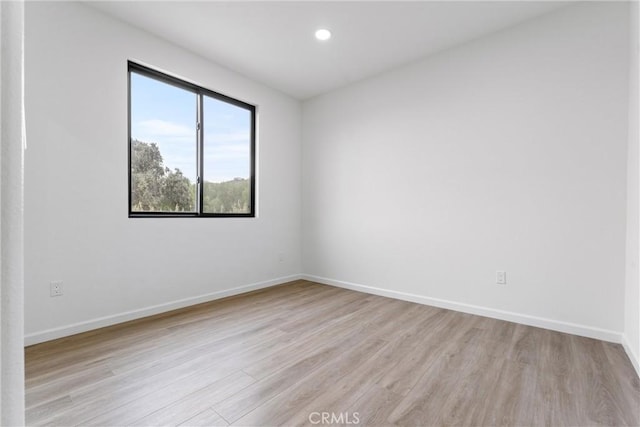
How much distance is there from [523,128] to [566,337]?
1724mm

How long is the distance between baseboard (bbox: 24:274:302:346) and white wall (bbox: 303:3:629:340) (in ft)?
4.61

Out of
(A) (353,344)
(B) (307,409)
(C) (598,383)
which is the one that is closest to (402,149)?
(A) (353,344)

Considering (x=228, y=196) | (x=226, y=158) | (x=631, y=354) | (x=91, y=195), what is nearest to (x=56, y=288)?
(x=91, y=195)

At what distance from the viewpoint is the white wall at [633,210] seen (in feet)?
6.15

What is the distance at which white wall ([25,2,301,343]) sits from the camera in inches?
84.7

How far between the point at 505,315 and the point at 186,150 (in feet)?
11.5

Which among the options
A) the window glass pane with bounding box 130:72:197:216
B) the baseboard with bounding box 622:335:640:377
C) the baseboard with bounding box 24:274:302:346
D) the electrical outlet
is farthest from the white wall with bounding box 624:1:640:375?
the electrical outlet

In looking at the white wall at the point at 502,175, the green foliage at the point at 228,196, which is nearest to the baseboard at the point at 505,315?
the white wall at the point at 502,175

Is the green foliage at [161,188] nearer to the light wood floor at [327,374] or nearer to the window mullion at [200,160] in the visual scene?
the window mullion at [200,160]

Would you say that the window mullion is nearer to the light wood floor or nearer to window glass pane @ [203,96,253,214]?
window glass pane @ [203,96,253,214]

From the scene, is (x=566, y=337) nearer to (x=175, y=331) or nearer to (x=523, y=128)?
(x=523, y=128)

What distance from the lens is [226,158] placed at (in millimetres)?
3580

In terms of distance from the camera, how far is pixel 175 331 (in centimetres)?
237

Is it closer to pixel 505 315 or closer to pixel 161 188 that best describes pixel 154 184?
pixel 161 188
